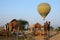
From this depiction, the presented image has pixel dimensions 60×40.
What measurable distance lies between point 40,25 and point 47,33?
297 cm

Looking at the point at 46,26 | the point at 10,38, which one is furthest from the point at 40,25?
the point at 10,38

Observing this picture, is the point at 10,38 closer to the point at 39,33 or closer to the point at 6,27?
the point at 6,27

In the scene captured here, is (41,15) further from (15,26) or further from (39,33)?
(15,26)

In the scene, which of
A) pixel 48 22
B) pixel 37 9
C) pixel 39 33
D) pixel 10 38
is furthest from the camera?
pixel 37 9

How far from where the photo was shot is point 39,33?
18.5m

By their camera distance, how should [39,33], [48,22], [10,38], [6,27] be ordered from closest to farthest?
[10,38], [6,27], [48,22], [39,33]

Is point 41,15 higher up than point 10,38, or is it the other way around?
point 41,15

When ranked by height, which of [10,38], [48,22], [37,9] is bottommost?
[10,38]

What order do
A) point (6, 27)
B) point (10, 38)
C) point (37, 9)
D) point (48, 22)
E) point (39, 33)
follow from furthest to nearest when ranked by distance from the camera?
point (37, 9) < point (39, 33) < point (48, 22) < point (6, 27) < point (10, 38)

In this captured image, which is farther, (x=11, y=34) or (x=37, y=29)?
(x=37, y=29)

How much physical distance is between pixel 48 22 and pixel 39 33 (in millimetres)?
2179

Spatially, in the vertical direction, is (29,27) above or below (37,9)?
below

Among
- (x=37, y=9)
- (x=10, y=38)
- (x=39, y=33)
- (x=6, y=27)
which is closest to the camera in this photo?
(x=10, y=38)

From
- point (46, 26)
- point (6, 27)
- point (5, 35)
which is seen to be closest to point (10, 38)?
point (5, 35)
